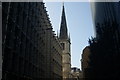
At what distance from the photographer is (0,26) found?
18797 millimetres

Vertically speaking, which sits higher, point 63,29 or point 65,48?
point 63,29

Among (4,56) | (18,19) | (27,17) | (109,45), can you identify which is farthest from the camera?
(109,45)

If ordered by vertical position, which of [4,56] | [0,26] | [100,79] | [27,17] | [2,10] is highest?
[27,17]

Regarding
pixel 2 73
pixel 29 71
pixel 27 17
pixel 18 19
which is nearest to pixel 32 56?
pixel 29 71

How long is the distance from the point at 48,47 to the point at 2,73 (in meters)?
27.0

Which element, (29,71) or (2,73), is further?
(29,71)

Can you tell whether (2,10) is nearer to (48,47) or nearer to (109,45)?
(109,45)

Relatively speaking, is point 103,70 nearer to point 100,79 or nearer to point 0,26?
point 100,79

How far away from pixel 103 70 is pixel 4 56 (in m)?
16.5

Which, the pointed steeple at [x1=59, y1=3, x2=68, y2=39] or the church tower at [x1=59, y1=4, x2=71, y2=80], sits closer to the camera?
the church tower at [x1=59, y1=4, x2=71, y2=80]

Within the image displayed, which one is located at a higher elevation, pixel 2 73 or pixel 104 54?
pixel 104 54

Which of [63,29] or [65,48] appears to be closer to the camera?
[65,48]

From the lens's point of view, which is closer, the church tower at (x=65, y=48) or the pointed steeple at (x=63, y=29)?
the church tower at (x=65, y=48)

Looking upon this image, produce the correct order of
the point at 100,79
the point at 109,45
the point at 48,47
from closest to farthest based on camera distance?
the point at 109,45
the point at 100,79
the point at 48,47
